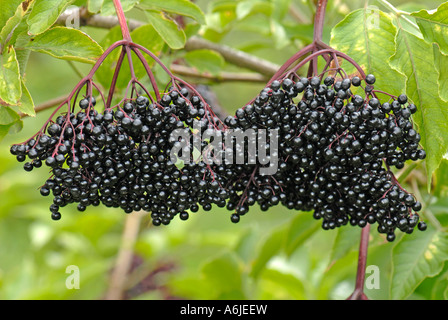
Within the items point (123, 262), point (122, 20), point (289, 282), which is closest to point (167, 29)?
point (122, 20)

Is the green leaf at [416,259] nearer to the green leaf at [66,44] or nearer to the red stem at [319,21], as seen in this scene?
the red stem at [319,21]

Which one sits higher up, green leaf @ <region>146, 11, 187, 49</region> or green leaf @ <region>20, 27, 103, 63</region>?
green leaf @ <region>146, 11, 187, 49</region>

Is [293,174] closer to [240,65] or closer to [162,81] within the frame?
[162,81]

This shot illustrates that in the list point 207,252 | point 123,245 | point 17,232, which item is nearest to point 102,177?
point 123,245

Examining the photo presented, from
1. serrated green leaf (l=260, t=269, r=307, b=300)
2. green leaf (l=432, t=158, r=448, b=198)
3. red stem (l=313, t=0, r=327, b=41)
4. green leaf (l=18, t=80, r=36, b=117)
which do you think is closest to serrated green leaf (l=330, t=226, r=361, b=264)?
green leaf (l=432, t=158, r=448, b=198)

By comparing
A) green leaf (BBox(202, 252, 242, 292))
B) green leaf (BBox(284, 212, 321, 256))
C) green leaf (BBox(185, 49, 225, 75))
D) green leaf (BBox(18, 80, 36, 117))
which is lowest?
green leaf (BBox(202, 252, 242, 292))

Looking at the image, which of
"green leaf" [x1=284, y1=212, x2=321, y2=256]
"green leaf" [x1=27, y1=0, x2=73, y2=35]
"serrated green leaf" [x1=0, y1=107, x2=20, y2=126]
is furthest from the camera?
"green leaf" [x1=284, y1=212, x2=321, y2=256]

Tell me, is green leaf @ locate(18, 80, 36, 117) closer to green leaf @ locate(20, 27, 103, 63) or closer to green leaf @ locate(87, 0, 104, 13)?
green leaf @ locate(20, 27, 103, 63)
